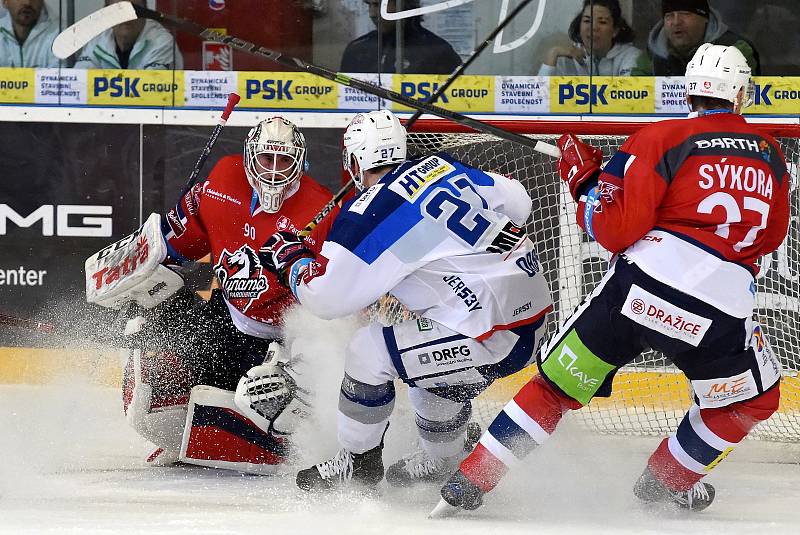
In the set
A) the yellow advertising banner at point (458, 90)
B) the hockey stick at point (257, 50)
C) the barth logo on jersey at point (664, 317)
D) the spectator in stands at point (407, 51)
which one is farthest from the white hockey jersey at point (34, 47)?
the barth logo on jersey at point (664, 317)

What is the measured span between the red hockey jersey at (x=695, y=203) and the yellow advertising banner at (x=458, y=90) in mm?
2529

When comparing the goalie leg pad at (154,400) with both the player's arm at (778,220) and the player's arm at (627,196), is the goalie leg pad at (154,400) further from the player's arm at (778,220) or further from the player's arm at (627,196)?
the player's arm at (778,220)

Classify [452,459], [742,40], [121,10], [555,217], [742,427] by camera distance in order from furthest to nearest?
[742,40]
[555,217]
[121,10]
[452,459]
[742,427]

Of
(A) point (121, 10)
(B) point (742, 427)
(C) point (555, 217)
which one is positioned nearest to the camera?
(B) point (742, 427)

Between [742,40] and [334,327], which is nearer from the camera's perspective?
[334,327]

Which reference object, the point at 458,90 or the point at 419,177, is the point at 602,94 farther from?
the point at 419,177

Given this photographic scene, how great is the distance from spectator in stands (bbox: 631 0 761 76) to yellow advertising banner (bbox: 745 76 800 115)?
0.07 meters

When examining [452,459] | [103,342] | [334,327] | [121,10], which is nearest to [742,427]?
[452,459]

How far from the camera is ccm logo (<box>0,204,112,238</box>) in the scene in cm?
557

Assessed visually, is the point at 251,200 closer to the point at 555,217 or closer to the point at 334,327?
the point at 334,327

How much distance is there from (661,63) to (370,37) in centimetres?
126

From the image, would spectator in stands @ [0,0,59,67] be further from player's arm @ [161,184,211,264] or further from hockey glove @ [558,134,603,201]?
hockey glove @ [558,134,603,201]

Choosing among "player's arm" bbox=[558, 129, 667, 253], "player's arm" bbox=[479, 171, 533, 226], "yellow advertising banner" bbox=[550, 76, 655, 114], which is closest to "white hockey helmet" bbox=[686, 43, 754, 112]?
"player's arm" bbox=[558, 129, 667, 253]

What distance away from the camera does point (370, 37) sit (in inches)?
222
